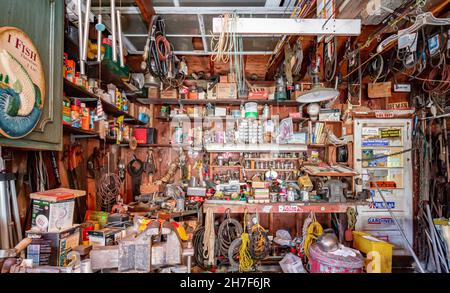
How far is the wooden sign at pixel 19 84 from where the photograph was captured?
46.3 inches

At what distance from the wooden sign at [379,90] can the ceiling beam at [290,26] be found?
2578 millimetres

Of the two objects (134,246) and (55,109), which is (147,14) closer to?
(55,109)

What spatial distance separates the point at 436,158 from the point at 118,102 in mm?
5247

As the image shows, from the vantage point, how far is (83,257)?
162 centimetres

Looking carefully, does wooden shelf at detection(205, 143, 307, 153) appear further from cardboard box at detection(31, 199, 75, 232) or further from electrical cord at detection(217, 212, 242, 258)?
cardboard box at detection(31, 199, 75, 232)

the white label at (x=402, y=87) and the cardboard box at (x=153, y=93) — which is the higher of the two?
the white label at (x=402, y=87)

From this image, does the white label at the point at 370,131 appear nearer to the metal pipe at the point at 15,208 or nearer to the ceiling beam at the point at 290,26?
the ceiling beam at the point at 290,26

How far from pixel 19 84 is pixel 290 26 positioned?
2062 mm

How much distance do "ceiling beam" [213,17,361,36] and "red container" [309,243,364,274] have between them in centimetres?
220

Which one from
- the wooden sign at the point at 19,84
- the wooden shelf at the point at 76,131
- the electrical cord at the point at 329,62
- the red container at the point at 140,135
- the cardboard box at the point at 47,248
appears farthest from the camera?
the red container at the point at 140,135

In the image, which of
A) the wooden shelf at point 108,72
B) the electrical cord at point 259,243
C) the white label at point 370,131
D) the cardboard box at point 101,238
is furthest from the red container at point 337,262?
the wooden shelf at point 108,72

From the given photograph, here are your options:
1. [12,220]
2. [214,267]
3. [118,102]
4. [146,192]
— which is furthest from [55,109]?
[214,267]

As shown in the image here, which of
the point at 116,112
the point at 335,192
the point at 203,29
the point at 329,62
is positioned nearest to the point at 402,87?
the point at 329,62

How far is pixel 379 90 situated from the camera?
12.7 feet
